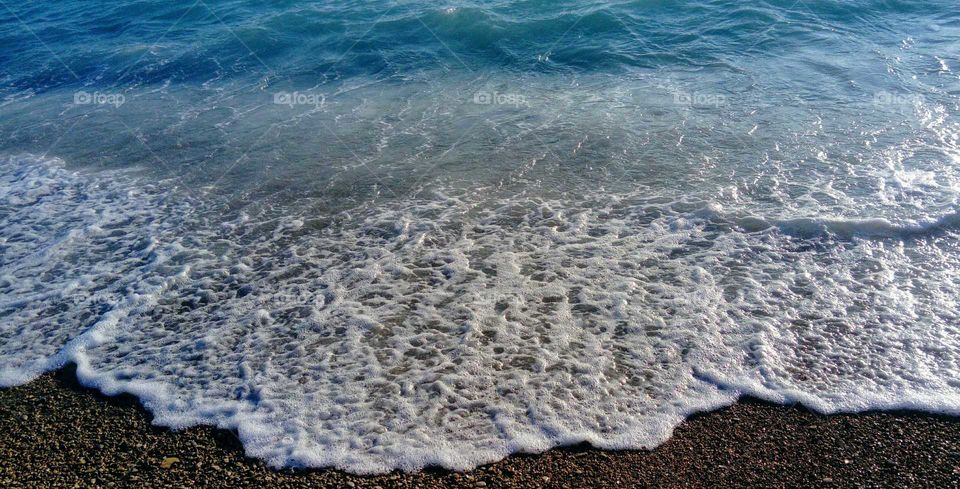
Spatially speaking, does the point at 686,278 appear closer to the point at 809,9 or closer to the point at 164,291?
the point at 164,291

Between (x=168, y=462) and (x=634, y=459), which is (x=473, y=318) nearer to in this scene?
(x=634, y=459)

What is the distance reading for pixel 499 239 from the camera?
6609 mm

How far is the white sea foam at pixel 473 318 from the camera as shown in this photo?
14.5 ft

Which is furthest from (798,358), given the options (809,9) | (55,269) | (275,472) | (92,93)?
(92,93)

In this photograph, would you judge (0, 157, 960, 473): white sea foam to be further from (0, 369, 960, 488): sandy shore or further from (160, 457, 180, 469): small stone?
(160, 457, 180, 469): small stone

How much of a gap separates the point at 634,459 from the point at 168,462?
3.02 metres

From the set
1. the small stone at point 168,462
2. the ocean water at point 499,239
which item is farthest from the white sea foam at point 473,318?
the small stone at point 168,462

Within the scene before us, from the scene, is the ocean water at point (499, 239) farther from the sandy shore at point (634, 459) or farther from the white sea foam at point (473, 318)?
the sandy shore at point (634, 459)

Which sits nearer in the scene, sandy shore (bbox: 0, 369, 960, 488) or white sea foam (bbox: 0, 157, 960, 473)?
sandy shore (bbox: 0, 369, 960, 488)

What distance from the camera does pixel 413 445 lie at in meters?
4.20

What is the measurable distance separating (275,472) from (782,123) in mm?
7850

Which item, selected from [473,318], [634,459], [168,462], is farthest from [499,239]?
[168,462]

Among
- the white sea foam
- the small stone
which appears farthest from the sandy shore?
the white sea foam

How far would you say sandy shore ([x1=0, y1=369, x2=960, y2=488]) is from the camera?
3.88m
